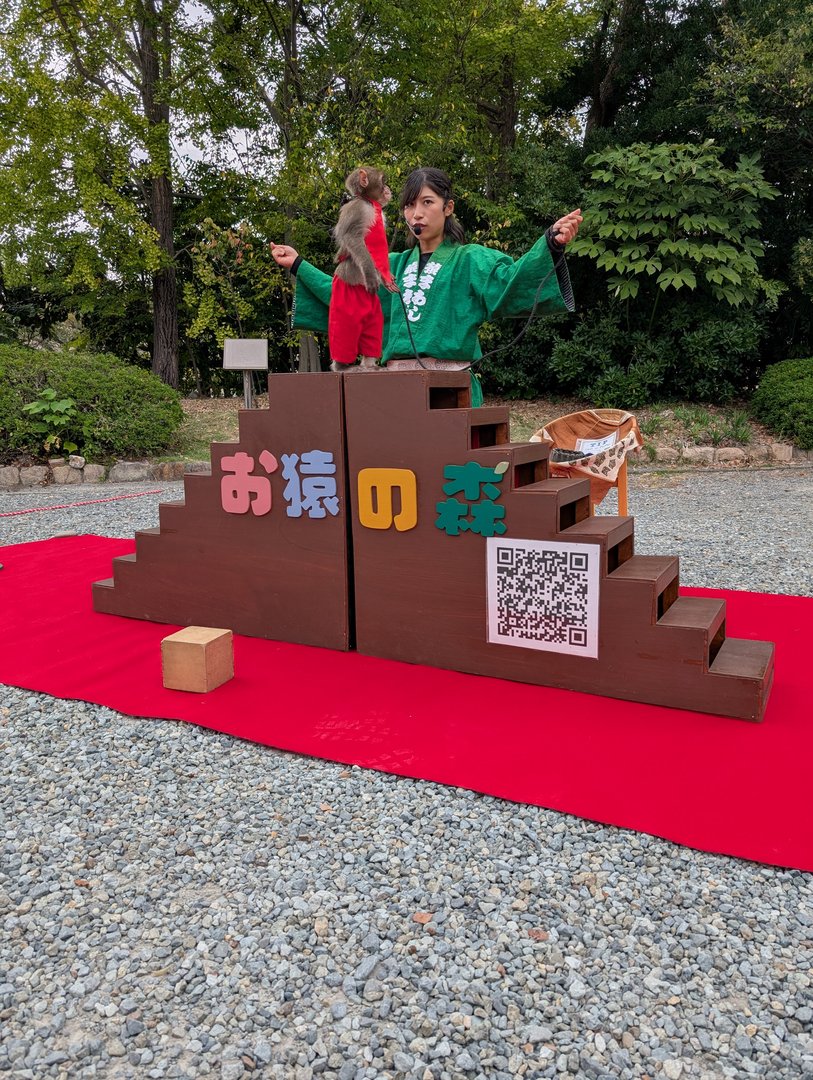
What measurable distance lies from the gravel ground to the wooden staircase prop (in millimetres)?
750

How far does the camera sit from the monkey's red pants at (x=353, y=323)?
287 centimetres

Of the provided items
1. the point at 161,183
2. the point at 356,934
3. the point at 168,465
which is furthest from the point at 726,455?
the point at 356,934

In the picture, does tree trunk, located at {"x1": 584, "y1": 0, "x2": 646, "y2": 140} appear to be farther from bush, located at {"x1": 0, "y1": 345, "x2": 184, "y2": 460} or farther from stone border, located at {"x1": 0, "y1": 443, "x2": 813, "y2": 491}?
bush, located at {"x1": 0, "y1": 345, "x2": 184, "y2": 460}

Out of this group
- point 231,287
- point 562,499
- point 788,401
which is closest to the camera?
point 562,499

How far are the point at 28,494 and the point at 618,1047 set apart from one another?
24.6 feet

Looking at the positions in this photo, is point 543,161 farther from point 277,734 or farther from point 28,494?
point 277,734

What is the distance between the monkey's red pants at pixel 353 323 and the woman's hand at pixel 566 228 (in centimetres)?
69

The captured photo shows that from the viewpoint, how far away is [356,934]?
1495mm

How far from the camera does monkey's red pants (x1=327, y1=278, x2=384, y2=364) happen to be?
2.87m

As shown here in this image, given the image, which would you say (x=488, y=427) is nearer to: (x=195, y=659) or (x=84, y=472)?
(x=195, y=659)

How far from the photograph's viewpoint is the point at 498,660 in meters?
2.68

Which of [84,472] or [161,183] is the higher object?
[161,183]

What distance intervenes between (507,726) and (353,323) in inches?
63.1

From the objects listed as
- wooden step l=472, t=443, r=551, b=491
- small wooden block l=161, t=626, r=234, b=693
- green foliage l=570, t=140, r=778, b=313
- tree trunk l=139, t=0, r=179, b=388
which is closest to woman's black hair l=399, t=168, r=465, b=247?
wooden step l=472, t=443, r=551, b=491
